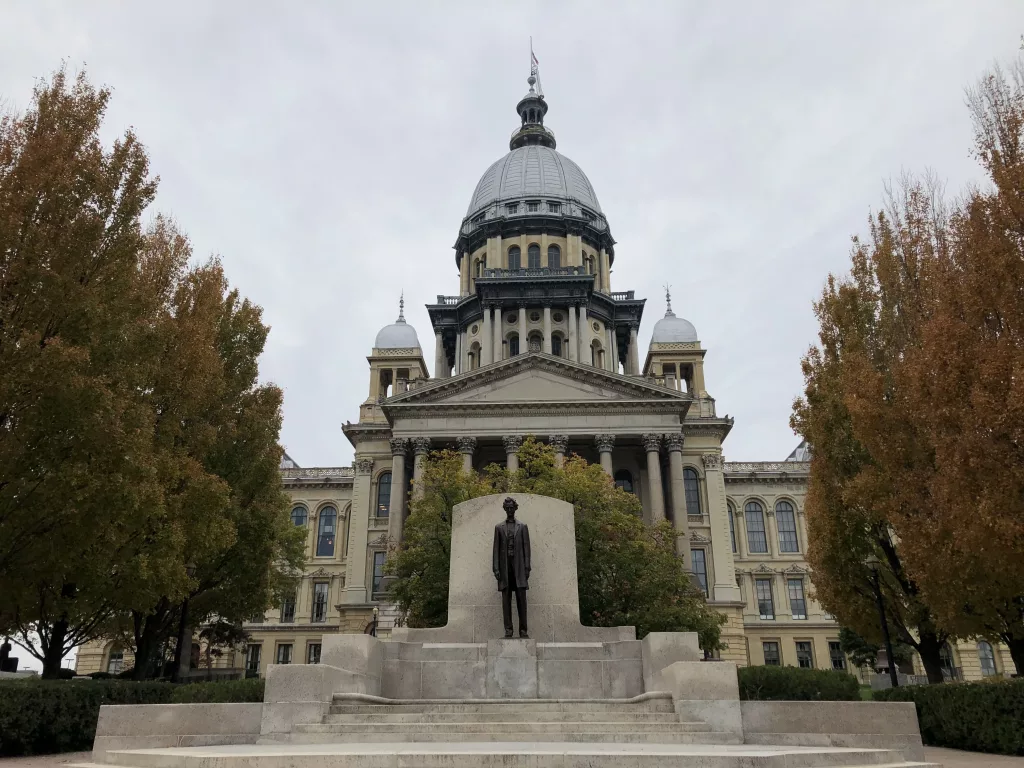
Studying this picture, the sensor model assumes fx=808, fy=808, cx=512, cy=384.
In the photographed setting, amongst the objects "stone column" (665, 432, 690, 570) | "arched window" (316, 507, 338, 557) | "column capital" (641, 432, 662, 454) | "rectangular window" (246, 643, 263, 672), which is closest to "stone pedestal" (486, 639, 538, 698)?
"stone column" (665, 432, 690, 570)

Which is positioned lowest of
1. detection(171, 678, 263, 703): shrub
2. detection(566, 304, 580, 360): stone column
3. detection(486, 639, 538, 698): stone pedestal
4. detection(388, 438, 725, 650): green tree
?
detection(171, 678, 263, 703): shrub

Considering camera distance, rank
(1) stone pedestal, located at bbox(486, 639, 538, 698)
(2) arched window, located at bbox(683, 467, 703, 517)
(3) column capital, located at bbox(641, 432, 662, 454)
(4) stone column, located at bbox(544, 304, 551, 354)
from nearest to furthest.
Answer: (1) stone pedestal, located at bbox(486, 639, 538, 698) < (3) column capital, located at bbox(641, 432, 662, 454) < (2) arched window, located at bbox(683, 467, 703, 517) < (4) stone column, located at bbox(544, 304, 551, 354)

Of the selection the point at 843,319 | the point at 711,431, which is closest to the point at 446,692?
the point at 843,319

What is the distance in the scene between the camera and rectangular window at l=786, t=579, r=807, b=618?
189ft

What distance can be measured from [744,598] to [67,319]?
5325cm

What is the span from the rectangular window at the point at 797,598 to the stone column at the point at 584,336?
21772 mm

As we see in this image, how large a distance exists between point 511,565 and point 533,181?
6161cm

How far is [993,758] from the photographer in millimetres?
12602

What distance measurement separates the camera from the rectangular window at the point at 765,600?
57781mm

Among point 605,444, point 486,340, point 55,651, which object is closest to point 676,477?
point 605,444

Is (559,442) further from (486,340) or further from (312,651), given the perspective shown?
(312,651)

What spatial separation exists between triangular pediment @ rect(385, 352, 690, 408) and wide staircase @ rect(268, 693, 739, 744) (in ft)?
117

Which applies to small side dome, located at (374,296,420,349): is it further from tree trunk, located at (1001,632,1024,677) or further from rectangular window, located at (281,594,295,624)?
tree trunk, located at (1001,632,1024,677)

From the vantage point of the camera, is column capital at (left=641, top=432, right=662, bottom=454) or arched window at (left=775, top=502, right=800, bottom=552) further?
arched window at (left=775, top=502, right=800, bottom=552)
